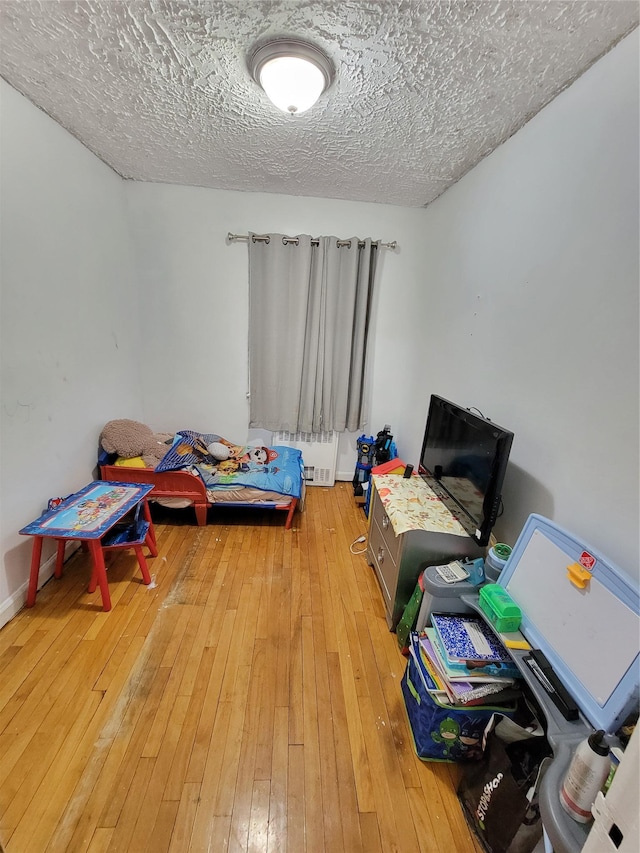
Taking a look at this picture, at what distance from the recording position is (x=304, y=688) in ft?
5.07

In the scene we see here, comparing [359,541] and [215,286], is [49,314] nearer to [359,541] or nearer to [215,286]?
[215,286]

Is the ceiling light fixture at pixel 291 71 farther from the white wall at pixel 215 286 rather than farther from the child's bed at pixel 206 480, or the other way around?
the child's bed at pixel 206 480

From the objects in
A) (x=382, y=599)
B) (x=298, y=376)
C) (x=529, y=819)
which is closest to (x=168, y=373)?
(x=298, y=376)

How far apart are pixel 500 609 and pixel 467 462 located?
705 mm

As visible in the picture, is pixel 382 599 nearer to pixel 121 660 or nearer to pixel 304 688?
pixel 304 688

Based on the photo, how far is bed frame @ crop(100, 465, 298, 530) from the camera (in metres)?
2.52

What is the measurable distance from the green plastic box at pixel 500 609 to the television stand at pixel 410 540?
13.6 inches

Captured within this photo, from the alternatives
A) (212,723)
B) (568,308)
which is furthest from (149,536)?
(568,308)

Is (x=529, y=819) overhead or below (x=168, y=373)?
below

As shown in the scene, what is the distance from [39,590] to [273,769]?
5.34 feet

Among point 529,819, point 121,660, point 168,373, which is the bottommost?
point 121,660

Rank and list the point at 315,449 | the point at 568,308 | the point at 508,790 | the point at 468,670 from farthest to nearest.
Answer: the point at 315,449
the point at 568,308
the point at 468,670
the point at 508,790

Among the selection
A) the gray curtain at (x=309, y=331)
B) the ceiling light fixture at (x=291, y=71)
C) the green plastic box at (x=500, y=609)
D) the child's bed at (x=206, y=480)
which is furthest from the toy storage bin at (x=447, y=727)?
the ceiling light fixture at (x=291, y=71)

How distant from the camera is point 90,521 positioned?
1838 millimetres
